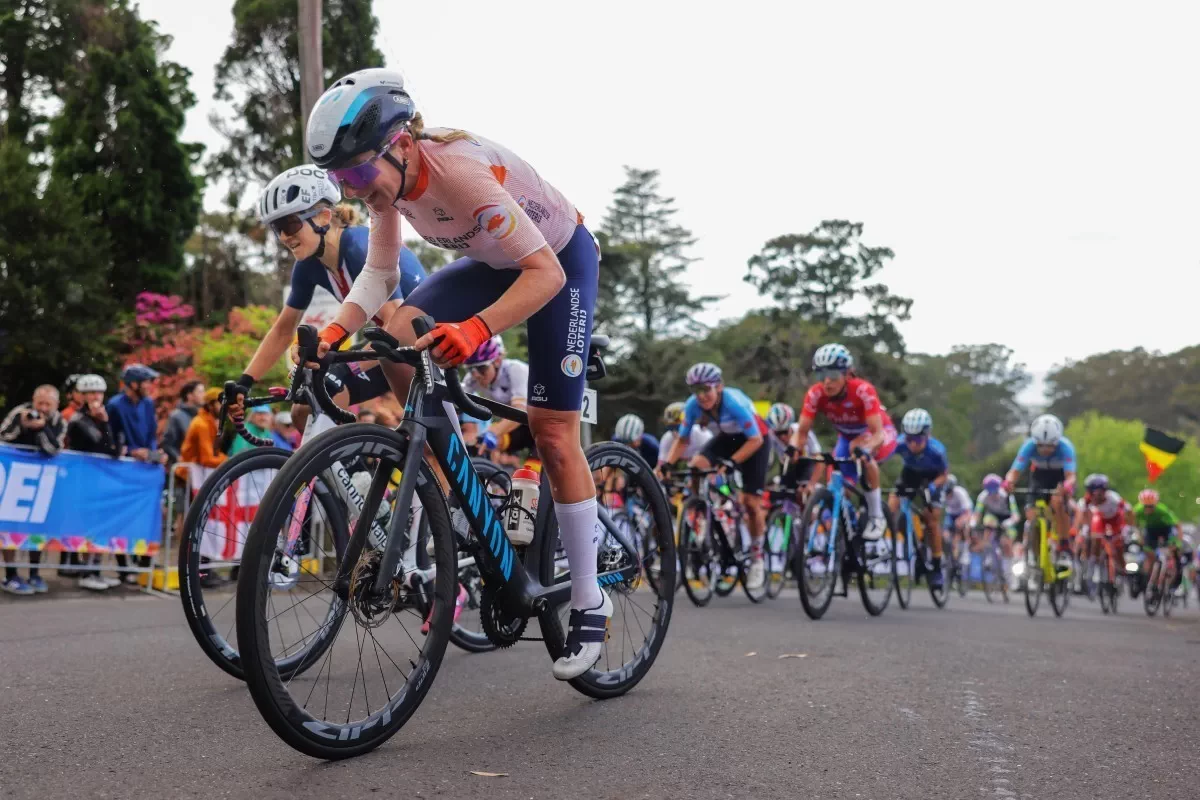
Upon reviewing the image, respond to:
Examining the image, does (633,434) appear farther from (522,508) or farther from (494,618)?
(494,618)

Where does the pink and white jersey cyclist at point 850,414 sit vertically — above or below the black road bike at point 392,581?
above

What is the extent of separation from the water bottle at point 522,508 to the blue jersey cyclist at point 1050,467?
11236 mm

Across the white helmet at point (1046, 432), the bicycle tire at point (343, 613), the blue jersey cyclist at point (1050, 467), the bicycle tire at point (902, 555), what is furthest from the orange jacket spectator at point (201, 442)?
the white helmet at point (1046, 432)

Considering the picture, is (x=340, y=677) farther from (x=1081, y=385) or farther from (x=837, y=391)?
(x=1081, y=385)

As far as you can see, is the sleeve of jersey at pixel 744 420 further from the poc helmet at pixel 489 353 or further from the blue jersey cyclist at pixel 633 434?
the poc helmet at pixel 489 353

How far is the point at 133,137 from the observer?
3170 centimetres

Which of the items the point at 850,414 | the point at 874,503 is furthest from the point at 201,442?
the point at 874,503

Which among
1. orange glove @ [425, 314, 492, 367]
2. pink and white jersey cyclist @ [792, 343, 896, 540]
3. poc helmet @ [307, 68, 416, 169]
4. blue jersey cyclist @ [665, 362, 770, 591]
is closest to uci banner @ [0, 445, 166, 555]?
blue jersey cyclist @ [665, 362, 770, 591]

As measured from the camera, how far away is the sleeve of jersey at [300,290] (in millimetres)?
6238

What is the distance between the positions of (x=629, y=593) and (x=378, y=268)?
164 cm

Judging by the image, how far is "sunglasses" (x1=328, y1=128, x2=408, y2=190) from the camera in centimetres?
408

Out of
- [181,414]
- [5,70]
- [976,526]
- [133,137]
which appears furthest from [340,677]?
[5,70]

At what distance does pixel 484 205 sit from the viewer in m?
4.14

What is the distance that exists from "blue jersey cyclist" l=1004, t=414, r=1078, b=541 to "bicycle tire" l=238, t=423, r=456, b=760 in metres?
12.2
